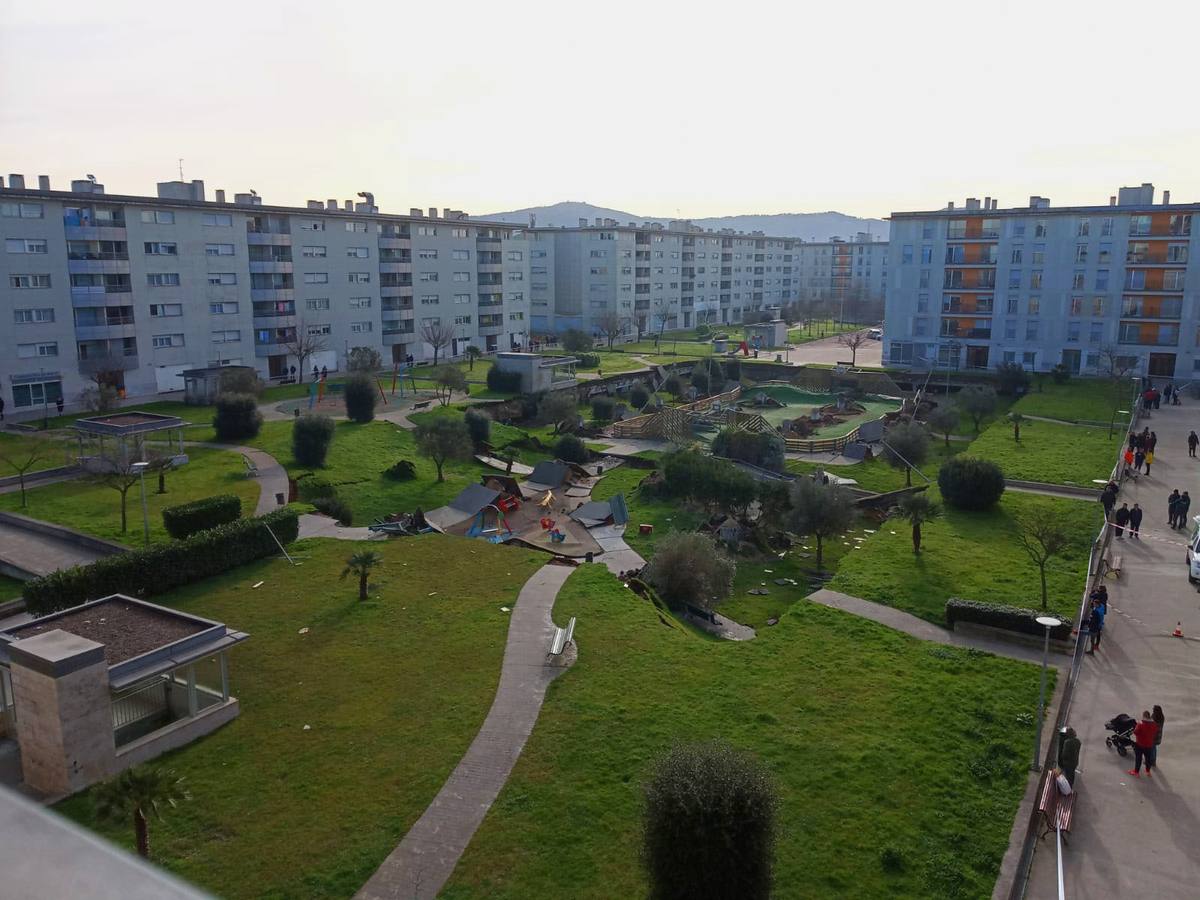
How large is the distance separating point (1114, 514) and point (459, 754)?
24.3m

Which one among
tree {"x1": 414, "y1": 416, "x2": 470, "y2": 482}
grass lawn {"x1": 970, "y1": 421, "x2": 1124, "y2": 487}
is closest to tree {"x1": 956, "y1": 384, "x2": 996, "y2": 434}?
grass lawn {"x1": 970, "y1": 421, "x2": 1124, "y2": 487}

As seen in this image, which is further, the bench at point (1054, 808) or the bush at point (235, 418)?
the bush at point (235, 418)

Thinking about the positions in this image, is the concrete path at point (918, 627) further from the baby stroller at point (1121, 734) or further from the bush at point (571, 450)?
the bush at point (571, 450)

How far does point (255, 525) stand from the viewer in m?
25.1

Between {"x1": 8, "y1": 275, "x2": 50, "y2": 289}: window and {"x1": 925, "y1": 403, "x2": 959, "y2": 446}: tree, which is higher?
{"x1": 8, "y1": 275, "x2": 50, "y2": 289}: window

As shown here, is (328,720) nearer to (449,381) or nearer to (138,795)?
(138,795)

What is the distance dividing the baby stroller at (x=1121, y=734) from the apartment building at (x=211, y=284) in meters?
48.4

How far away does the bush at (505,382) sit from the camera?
5734 centimetres

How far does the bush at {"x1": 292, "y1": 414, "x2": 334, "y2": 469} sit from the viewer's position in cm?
3734

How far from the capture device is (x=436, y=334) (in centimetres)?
7300

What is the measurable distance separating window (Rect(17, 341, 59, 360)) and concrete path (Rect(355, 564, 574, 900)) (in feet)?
128

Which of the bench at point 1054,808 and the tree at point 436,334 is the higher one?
the tree at point 436,334

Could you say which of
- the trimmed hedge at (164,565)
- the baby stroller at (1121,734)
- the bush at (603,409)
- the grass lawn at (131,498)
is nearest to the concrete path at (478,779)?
the trimmed hedge at (164,565)

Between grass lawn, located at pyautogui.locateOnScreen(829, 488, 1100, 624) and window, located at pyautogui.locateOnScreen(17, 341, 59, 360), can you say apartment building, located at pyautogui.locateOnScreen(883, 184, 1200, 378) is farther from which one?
window, located at pyautogui.locateOnScreen(17, 341, 59, 360)
